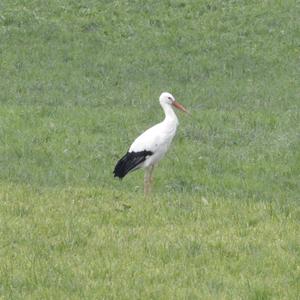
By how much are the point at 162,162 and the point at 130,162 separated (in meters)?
2.53

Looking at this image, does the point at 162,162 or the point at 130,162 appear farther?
the point at 162,162

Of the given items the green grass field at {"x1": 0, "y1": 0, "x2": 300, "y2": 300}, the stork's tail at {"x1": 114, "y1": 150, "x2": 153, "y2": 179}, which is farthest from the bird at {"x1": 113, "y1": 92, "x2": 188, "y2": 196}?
the green grass field at {"x1": 0, "y1": 0, "x2": 300, "y2": 300}

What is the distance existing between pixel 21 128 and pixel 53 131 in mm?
642

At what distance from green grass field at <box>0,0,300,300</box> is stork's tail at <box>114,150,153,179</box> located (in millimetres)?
466

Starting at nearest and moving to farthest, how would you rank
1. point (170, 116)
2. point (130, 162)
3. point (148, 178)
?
1. point (130, 162)
2. point (148, 178)
3. point (170, 116)

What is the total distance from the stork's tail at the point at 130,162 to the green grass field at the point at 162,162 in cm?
47

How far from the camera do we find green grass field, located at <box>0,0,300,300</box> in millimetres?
7387

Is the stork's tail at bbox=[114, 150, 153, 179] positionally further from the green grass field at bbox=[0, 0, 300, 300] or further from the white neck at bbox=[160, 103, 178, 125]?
the white neck at bbox=[160, 103, 178, 125]

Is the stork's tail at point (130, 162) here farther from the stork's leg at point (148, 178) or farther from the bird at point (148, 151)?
the stork's leg at point (148, 178)

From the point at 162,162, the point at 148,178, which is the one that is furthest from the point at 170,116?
the point at 162,162

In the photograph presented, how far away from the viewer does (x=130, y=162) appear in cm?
1241

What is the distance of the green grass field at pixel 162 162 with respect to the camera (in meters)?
7.39

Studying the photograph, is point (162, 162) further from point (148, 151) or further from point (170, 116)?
point (148, 151)

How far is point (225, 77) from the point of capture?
2317 centimetres
